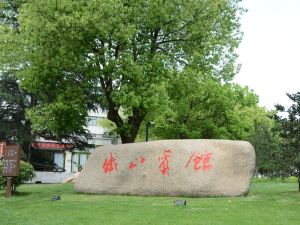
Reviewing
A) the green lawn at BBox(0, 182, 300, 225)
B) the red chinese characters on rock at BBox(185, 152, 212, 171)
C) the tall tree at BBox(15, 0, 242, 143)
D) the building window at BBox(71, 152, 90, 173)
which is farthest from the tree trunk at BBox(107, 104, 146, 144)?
the building window at BBox(71, 152, 90, 173)

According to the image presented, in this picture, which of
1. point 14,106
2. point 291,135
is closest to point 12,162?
point 291,135

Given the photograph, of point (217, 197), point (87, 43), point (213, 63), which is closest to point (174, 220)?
point (217, 197)

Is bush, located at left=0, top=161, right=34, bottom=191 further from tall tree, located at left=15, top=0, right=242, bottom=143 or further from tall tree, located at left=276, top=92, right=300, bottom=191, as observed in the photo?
tall tree, located at left=276, top=92, right=300, bottom=191

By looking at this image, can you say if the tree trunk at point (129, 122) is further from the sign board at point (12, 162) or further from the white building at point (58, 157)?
the white building at point (58, 157)

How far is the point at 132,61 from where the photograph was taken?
17.5 metres

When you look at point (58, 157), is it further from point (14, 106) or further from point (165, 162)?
point (165, 162)

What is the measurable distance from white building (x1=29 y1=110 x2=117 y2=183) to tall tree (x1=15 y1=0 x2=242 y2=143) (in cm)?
720

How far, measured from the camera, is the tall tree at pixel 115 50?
1694 centimetres

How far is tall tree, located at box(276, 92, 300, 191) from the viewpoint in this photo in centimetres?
1588

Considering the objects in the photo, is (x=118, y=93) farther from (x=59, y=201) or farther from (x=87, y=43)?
(x=59, y=201)

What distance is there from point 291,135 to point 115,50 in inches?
310

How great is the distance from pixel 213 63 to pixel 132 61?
5375mm

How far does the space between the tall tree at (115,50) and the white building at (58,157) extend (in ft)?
23.6

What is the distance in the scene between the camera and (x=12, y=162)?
1738 cm
